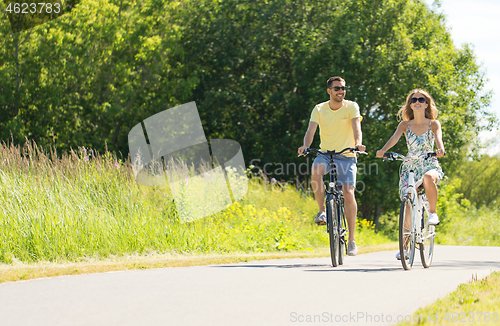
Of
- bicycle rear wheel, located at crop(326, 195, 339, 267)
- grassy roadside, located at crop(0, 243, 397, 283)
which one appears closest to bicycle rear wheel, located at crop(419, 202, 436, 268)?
bicycle rear wheel, located at crop(326, 195, 339, 267)

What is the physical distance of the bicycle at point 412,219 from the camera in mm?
6582

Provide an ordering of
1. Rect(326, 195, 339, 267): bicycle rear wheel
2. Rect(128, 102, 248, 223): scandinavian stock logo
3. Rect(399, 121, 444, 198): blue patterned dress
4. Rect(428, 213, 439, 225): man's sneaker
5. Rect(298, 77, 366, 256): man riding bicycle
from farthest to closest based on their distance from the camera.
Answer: Rect(128, 102, 248, 223): scandinavian stock logo
Rect(298, 77, 366, 256): man riding bicycle
Rect(399, 121, 444, 198): blue patterned dress
Rect(428, 213, 439, 225): man's sneaker
Rect(326, 195, 339, 267): bicycle rear wheel

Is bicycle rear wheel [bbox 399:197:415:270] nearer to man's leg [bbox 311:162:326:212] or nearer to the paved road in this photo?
the paved road

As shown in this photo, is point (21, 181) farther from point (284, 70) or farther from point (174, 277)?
point (284, 70)

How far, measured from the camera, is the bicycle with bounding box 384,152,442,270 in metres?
6.58

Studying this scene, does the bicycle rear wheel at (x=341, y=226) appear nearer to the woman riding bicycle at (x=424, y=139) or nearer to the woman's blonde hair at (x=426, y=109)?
the woman riding bicycle at (x=424, y=139)

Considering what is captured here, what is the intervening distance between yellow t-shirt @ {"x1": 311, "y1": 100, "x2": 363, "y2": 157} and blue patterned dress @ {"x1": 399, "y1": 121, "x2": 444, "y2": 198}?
73 cm

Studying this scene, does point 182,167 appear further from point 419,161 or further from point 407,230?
point 407,230

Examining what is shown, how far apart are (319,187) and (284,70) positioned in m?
16.4

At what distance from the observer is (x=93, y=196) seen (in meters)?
9.07

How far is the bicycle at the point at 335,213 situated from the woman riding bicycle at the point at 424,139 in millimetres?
642

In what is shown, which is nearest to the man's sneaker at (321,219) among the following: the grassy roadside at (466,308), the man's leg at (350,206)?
the man's leg at (350,206)

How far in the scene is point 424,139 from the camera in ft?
23.2

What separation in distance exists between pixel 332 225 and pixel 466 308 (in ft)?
8.66
